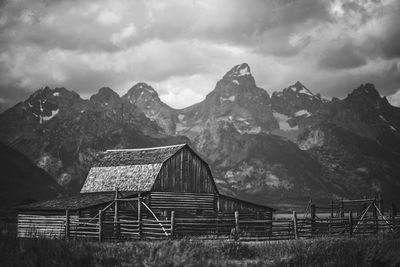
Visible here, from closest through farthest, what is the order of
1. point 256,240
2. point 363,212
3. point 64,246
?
point 64,246 < point 256,240 < point 363,212

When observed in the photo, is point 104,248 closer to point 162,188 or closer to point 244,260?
point 244,260

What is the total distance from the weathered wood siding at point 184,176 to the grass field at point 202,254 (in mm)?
17768

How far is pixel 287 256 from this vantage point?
26031mm

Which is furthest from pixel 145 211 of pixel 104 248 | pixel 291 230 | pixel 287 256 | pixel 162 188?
pixel 287 256

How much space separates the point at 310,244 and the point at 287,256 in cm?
207

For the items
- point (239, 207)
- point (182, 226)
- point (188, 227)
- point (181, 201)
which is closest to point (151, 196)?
point (181, 201)

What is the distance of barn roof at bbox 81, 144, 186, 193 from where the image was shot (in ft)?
151

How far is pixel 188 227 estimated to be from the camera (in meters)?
35.6

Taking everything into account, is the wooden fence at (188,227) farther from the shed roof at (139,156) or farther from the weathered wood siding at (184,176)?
the shed roof at (139,156)

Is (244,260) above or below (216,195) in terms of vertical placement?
below

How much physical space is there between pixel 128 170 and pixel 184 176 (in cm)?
525

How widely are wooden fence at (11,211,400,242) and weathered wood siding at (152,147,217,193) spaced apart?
3.76 meters

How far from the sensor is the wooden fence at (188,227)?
33938 mm

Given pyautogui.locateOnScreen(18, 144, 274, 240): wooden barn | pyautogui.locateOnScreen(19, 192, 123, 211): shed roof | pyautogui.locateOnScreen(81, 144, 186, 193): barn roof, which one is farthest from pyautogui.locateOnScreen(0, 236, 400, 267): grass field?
pyautogui.locateOnScreen(81, 144, 186, 193): barn roof
